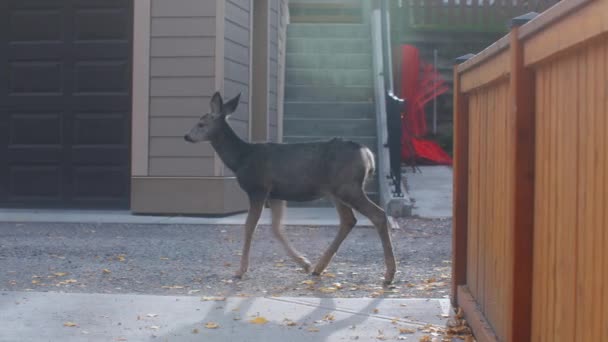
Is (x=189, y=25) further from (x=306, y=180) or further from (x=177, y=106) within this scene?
(x=306, y=180)

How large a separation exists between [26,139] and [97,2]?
80.8 inches

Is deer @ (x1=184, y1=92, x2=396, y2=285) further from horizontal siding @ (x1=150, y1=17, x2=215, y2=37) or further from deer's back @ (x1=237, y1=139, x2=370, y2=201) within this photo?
horizontal siding @ (x1=150, y1=17, x2=215, y2=37)

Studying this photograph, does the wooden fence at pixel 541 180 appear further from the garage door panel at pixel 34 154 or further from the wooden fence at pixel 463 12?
the wooden fence at pixel 463 12

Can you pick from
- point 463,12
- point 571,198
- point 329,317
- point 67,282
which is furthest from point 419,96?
point 571,198

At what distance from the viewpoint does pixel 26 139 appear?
12828mm

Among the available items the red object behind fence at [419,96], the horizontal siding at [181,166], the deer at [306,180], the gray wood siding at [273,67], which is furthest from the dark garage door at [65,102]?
the red object behind fence at [419,96]

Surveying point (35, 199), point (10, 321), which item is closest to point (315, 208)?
point (35, 199)

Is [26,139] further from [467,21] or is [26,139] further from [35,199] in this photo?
[467,21]

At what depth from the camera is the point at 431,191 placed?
1363 centimetres

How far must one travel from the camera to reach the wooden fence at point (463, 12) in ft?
58.6

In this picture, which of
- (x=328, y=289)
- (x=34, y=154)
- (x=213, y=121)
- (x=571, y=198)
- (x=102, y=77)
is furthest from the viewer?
(x=34, y=154)

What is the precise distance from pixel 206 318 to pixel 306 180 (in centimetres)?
203

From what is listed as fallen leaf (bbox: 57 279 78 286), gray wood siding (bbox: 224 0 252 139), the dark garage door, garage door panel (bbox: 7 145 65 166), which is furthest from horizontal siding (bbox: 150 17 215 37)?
fallen leaf (bbox: 57 279 78 286)

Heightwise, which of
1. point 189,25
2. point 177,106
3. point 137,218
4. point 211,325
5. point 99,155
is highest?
point 189,25
